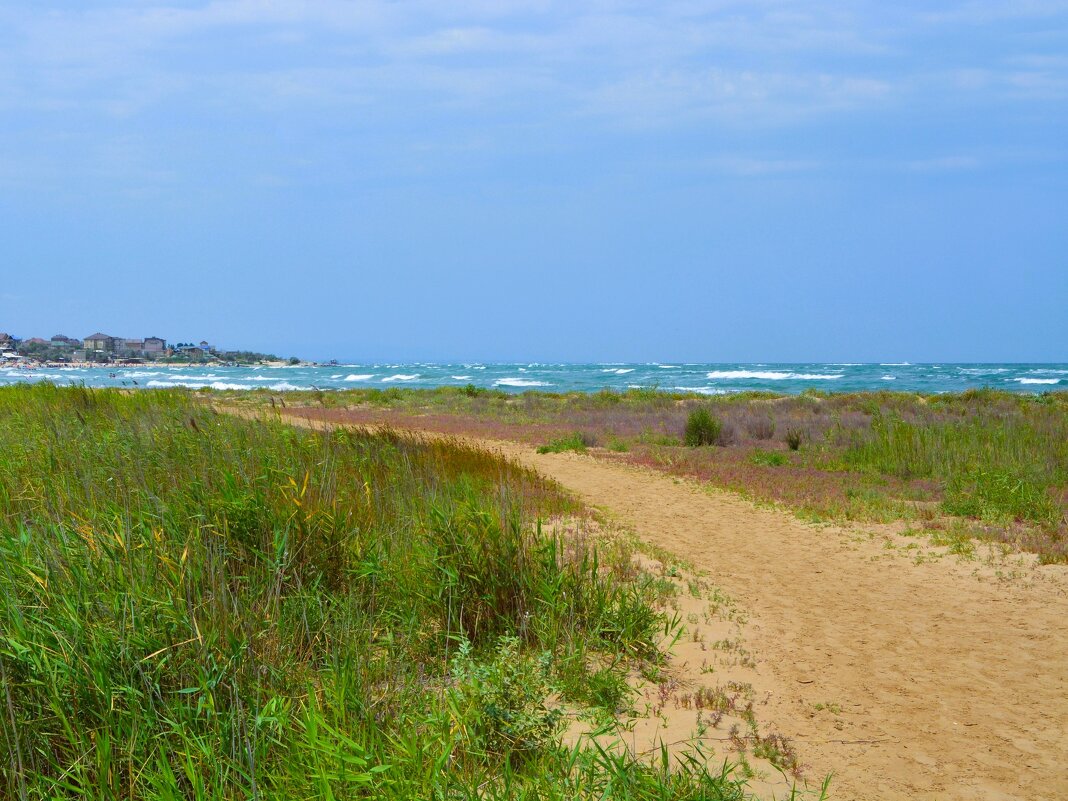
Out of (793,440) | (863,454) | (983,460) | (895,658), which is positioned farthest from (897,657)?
(793,440)

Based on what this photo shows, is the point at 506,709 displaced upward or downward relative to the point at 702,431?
downward

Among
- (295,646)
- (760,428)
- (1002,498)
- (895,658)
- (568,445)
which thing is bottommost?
(895,658)

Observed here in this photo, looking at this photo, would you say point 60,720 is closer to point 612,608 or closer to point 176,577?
point 176,577

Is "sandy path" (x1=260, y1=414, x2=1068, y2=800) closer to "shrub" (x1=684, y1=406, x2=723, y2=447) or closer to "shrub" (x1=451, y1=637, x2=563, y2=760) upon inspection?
"shrub" (x1=451, y1=637, x2=563, y2=760)

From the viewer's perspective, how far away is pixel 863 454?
1588 cm

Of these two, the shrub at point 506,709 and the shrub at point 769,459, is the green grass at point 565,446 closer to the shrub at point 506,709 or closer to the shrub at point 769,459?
the shrub at point 769,459

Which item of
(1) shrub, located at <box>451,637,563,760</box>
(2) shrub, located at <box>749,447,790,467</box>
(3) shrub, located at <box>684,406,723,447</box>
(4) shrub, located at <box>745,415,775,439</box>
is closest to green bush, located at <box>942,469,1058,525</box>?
(2) shrub, located at <box>749,447,790,467</box>

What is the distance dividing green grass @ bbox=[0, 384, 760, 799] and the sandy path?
121 centimetres

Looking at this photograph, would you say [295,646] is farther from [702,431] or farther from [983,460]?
[702,431]

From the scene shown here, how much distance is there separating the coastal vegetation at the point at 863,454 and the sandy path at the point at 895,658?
1.69m

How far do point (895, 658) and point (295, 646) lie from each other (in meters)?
4.80

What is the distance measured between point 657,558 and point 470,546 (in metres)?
3.62

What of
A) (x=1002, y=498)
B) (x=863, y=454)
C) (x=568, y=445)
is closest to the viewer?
(x=1002, y=498)

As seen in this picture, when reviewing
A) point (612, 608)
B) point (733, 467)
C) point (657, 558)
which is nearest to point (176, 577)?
point (612, 608)
